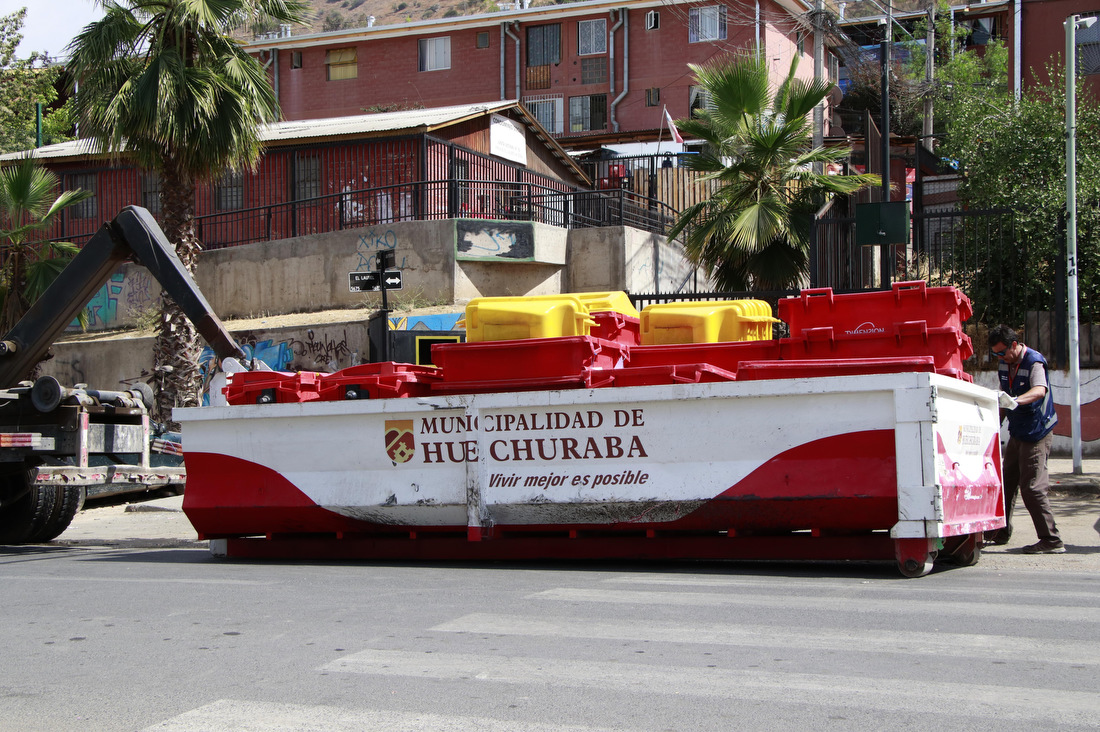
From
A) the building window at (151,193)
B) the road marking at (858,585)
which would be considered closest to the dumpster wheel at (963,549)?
the road marking at (858,585)

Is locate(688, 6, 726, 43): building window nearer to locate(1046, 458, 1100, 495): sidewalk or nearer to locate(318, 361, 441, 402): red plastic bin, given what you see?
locate(1046, 458, 1100, 495): sidewalk

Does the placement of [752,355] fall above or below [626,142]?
below

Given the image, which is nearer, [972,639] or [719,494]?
[972,639]

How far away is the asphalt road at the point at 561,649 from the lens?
4375 millimetres

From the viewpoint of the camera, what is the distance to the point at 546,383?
8.45 m

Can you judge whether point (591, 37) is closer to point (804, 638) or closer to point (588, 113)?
point (588, 113)

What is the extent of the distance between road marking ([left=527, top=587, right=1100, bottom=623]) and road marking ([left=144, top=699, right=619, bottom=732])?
→ 2.52 m

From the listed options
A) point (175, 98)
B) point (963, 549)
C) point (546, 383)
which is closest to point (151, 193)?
point (175, 98)

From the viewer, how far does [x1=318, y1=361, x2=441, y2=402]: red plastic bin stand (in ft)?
29.5

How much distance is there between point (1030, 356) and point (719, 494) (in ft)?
10.4

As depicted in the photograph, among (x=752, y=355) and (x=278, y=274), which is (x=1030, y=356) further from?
(x=278, y=274)

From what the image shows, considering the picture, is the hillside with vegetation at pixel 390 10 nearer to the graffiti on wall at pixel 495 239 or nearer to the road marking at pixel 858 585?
the graffiti on wall at pixel 495 239

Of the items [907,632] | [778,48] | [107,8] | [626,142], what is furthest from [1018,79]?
[907,632]

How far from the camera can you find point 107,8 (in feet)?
56.0
